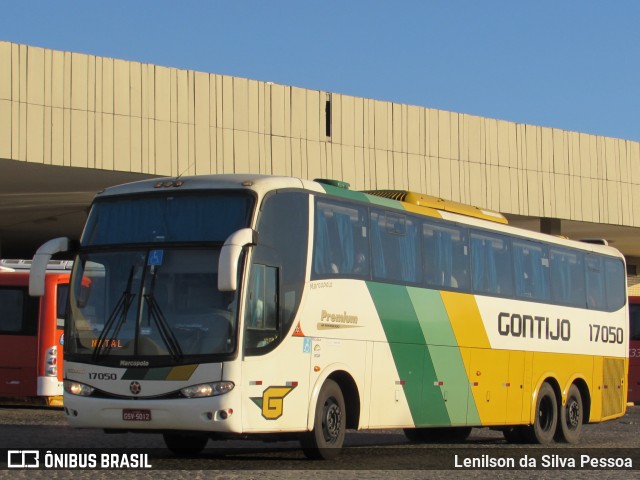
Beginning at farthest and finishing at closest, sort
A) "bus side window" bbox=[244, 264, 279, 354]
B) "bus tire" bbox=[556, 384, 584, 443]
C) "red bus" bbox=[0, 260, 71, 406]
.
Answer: "red bus" bbox=[0, 260, 71, 406], "bus tire" bbox=[556, 384, 584, 443], "bus side window" bbox=[244, 264, 279, 354]

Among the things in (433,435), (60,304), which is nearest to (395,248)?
(433,435)

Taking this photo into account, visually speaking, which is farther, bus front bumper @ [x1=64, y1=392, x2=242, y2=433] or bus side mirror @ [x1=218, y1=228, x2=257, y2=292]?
bus front bumper @ [x1=64, y1=392, x2=242, y2=433]

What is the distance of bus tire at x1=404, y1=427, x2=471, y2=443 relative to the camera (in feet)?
64.8

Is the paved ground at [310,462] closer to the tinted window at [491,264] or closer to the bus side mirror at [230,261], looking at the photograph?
the bus side mirror at [230,261]

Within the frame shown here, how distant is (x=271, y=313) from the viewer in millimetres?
13602

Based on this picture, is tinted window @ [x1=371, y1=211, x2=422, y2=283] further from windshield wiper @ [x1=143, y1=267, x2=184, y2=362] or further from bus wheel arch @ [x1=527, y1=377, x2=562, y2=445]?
bus wheel arch @ [x1=527, y1=377, x2=562, y2=445]

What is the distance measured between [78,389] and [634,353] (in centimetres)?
2064

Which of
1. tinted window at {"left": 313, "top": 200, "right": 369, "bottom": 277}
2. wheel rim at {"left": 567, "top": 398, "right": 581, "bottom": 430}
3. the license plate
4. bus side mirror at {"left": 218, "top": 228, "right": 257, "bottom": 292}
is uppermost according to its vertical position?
tinted window at {"left": 313, "top": 200, "right": 369, "bottom": 277}

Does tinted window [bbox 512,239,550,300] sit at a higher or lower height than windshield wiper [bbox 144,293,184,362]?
higher

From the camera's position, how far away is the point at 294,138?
32.7 meters

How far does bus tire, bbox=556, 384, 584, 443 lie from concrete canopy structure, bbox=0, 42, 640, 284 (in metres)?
11.9

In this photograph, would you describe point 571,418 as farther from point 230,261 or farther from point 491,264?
point 230,261

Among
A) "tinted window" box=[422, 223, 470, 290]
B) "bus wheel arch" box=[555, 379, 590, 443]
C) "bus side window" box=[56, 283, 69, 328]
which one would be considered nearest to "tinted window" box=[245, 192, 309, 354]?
"tinted window" box=[422, 223, 470, 290]

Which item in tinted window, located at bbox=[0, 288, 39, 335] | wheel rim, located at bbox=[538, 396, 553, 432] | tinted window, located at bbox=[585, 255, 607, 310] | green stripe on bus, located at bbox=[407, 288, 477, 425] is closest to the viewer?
green stripe on bus, located at bbox=[407, 288, 477, 425]
